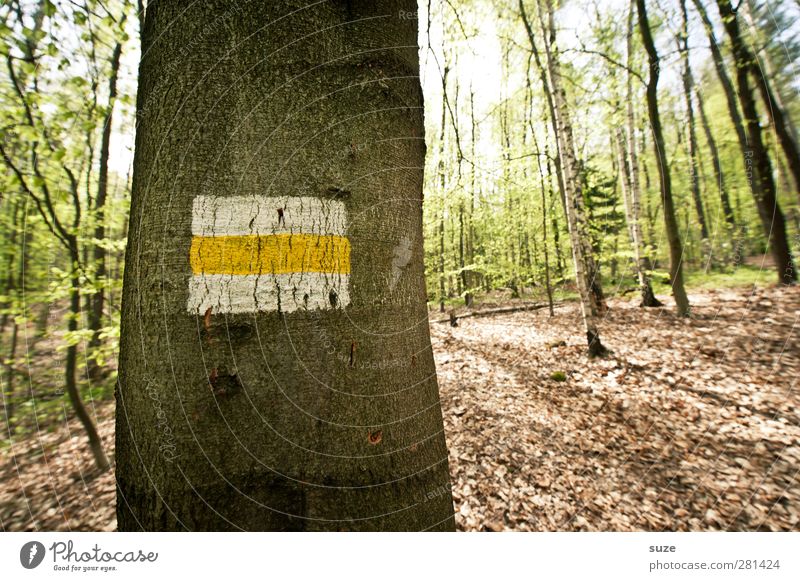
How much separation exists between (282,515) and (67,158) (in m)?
3.15

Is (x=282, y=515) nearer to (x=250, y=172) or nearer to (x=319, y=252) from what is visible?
(x=319, y=252)

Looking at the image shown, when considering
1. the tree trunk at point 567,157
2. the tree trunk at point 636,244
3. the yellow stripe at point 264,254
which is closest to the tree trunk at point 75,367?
the yellow stripe at point 264,254

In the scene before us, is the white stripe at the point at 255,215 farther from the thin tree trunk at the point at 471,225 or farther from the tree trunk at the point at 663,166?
the thin tree trunk at the point at 471,225

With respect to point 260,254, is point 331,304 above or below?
below

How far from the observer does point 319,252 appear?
0.91m

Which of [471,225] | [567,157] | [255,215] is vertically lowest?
[255,215]

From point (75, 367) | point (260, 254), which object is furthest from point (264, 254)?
point (75, 367)

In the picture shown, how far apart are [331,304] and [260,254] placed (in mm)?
239

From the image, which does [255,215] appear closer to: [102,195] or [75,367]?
[102,195]

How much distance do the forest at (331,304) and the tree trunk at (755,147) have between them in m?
0.03

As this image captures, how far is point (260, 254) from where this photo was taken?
0.87m

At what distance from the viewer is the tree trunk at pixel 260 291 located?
2.73 feet

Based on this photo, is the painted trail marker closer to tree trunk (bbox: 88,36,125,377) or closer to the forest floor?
the forest floor
